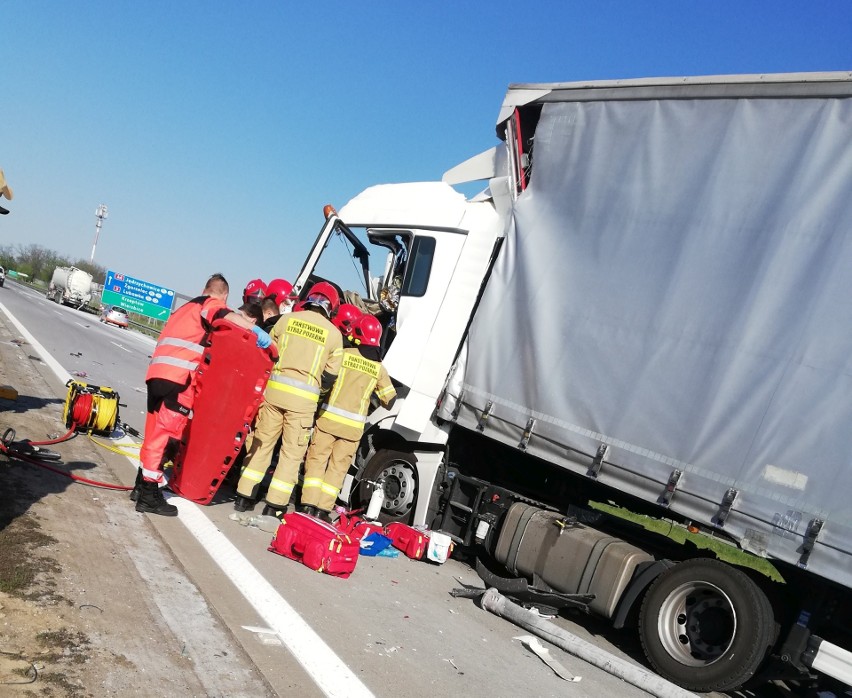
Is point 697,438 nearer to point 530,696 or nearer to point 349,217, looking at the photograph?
point 530,696

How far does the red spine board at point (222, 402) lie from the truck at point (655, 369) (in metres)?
1.58

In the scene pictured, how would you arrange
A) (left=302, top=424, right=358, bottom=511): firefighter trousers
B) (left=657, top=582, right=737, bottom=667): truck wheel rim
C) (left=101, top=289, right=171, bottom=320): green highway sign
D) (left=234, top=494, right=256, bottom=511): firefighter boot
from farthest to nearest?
(left=101, top=289, right=171, bottom=320): green highway sign → (left=302, top=424, right=358, bottom=511): firefighter trousers → (left=234, top=494, right=256, bottom=511): firefighter boot → (left=657, top=582, right=737, bottom=667): truck wheel rim

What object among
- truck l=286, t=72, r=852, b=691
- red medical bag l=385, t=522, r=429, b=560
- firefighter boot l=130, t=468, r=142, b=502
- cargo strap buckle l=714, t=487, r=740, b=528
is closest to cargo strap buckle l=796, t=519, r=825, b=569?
truck l=286, t=72, r=852, b=691

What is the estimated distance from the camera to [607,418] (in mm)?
5691

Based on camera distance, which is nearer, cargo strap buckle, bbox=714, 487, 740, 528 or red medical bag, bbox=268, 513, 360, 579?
cargo strap buckle, bbox=714, 487, 740, 528

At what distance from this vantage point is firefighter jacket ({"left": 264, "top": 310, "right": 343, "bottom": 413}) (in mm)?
6375

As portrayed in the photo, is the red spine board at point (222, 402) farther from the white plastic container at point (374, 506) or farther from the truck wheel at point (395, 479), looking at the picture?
the truck wheel at point (395, 479)

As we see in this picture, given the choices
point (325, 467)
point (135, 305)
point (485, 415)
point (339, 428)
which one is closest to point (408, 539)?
point (325, 467)

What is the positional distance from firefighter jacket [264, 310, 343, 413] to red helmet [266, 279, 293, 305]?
150 centimetres

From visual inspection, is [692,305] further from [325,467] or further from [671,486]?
[325,467]

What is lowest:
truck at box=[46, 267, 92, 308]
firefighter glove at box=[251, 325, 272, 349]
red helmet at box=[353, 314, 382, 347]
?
truck at box=[46, 267, 92, 308]

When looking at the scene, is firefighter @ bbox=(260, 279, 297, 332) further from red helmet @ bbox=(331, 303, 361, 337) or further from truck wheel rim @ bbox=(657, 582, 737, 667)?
truck wheel rim @ bbox=(657, 582, 737, 667)

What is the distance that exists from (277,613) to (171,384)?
206cm

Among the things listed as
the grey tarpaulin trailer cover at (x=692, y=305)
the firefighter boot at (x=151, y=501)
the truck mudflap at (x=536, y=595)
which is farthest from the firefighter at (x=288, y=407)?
the truck mudflap at (x=536, y=595)
